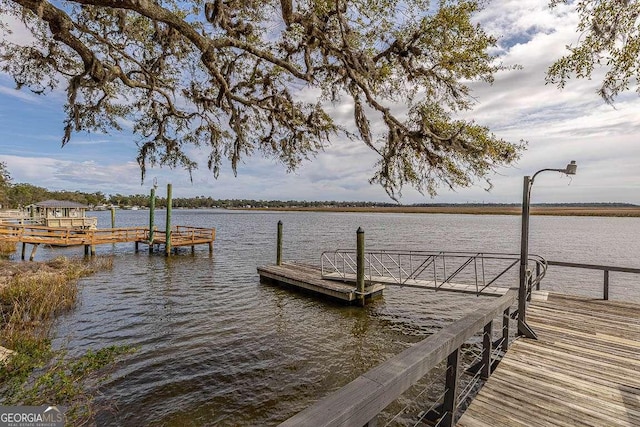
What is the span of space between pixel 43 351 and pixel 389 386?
5365 mm

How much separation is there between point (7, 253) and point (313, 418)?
30.7 meters

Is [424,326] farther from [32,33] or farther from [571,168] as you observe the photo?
[32,33]

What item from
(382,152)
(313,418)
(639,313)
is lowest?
(639,313)

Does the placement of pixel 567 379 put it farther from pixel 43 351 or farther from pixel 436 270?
pixel 436 270

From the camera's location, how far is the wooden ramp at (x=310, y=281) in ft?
41.0

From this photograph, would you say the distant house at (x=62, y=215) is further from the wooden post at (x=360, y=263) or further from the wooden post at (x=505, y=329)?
the wooden post at (x=505, y=329)

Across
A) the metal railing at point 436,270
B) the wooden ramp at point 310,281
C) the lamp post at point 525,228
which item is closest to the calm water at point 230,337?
the wooden ramp at point 310,281

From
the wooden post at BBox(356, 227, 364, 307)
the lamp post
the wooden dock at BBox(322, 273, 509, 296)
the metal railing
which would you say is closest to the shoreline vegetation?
the lamp post

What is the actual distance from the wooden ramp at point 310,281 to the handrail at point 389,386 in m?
9.33

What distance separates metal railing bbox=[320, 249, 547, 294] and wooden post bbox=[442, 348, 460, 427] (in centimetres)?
458

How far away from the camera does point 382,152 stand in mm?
6207

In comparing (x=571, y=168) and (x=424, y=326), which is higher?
(x=571, y=168)

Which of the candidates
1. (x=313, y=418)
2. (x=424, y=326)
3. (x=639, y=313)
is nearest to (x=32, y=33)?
(x=313, y=418)

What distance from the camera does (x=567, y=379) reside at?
404cm
